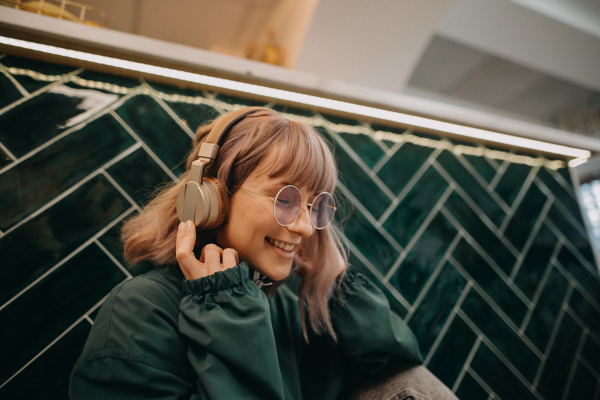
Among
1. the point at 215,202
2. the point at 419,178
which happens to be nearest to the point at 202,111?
the point at 215,202

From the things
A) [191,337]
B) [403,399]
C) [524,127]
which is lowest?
[403,399]

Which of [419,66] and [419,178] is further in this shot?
[419,66]

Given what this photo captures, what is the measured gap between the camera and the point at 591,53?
284 cm

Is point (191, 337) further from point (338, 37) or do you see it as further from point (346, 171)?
point (338, 37)

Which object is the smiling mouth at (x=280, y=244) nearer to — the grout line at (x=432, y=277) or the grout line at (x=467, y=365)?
the grout line at (x=432, y=277)

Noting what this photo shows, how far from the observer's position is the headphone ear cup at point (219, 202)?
0.83 meters

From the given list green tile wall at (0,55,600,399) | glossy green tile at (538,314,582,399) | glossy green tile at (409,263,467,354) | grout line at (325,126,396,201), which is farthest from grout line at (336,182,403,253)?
glossy green tile at (538,314,582,399)

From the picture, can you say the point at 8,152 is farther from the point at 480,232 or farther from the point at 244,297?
the point at 480,232

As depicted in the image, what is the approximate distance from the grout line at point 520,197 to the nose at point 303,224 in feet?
4.03

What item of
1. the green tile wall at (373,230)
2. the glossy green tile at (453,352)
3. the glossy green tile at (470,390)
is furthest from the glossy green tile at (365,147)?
the glossy green tile at (470,390)

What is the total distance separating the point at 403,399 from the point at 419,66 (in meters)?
3.77

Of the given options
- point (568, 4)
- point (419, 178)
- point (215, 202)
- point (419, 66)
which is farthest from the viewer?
point (419, 66)

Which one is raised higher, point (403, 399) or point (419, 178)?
point (419, 178)

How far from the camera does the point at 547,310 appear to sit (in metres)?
1.63
